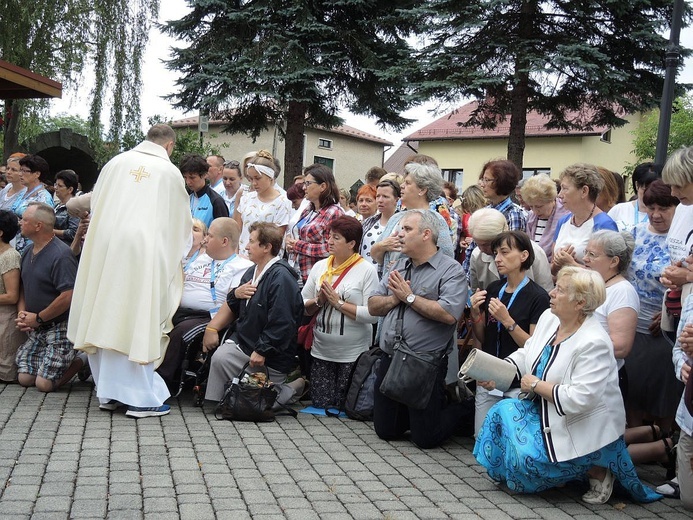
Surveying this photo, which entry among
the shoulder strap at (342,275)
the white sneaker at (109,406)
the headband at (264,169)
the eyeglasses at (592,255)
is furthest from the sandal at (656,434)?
the headband at (264,169)

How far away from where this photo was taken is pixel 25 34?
18516mm

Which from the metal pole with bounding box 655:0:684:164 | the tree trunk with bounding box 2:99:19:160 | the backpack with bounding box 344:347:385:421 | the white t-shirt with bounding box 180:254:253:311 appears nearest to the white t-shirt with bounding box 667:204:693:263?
the backpack with bounding box 344:347:385:421

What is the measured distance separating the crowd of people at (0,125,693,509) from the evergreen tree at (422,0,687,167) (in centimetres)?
1021

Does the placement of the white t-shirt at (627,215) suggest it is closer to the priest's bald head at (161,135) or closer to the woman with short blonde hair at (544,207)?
the woman with short blonde hair at (544,207)

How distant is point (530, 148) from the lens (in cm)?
3647

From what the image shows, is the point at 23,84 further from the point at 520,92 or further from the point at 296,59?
the point at 520,92

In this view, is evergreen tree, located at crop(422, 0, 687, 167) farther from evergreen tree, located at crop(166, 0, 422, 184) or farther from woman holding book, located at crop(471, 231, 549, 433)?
woman holding book, located at crop(471, 231, 549, 433)

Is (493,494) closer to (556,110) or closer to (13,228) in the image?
(13,228)

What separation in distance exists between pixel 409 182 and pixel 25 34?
14.9 m

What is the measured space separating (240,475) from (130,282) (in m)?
2.20

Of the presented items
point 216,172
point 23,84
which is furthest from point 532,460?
point 23,84

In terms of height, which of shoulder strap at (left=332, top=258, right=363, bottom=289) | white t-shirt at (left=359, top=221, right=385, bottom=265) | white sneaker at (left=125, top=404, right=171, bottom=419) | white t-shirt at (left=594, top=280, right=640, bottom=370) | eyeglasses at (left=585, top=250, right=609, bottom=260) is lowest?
white sneaker at (left=125, top=404, right=171, bottom=419)

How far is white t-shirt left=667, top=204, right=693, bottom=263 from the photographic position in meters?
5.26

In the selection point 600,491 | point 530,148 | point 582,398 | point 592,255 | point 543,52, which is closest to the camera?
point 582,398
